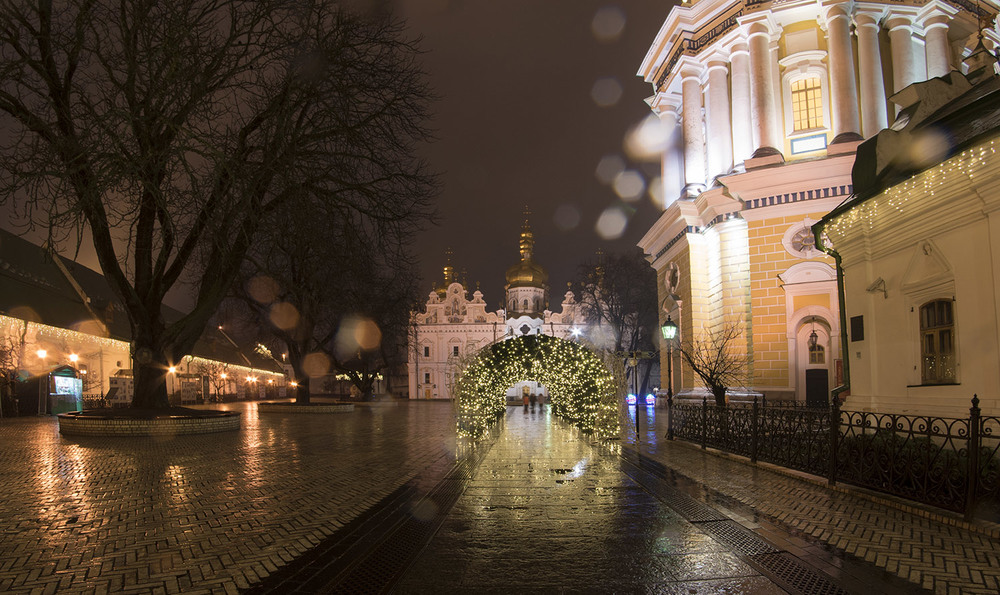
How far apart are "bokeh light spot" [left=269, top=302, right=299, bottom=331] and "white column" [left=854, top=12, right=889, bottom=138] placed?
996 inches

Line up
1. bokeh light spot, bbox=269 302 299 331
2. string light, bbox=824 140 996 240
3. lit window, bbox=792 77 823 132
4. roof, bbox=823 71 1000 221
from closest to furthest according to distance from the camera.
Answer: string light, bbox=824 140 996 240, roof, bbox=823 71 1000 221, lit window, bbox=792 77 823 132, bokeh light spot, bbox=269 302 299 331

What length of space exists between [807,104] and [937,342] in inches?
742

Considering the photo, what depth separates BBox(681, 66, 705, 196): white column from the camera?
28.8 metres

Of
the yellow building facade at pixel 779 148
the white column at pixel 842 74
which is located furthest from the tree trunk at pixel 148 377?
the white column at pixel 842 74

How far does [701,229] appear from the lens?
90.0 ft

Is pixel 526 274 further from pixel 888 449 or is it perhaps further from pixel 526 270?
pixel 888 449

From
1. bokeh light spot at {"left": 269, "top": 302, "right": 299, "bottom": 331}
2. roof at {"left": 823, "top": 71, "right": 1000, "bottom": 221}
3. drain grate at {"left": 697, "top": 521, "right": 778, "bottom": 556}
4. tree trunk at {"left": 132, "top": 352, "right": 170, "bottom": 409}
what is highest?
roof at {"left": 823, "top": 71, "right": 1000, "bottom": 221}

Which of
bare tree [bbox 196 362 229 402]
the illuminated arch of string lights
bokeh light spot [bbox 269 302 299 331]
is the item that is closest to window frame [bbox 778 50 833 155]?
the illuminated arch of string lights

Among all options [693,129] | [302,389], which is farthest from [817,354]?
[302,389]

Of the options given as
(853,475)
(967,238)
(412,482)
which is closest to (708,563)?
(853,475)

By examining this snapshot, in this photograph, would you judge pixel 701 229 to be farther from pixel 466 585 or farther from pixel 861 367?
pixel 466 585

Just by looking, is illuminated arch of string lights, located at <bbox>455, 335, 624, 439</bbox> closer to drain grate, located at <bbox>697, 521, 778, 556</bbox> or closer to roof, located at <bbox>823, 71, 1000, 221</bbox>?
roof, located at <bbox>823, 71, 1000, 221</bbox>

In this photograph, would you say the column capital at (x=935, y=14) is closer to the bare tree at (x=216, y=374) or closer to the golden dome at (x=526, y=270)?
the bare tree at (x=216, y=374)

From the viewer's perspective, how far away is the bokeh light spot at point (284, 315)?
30.9 meters
